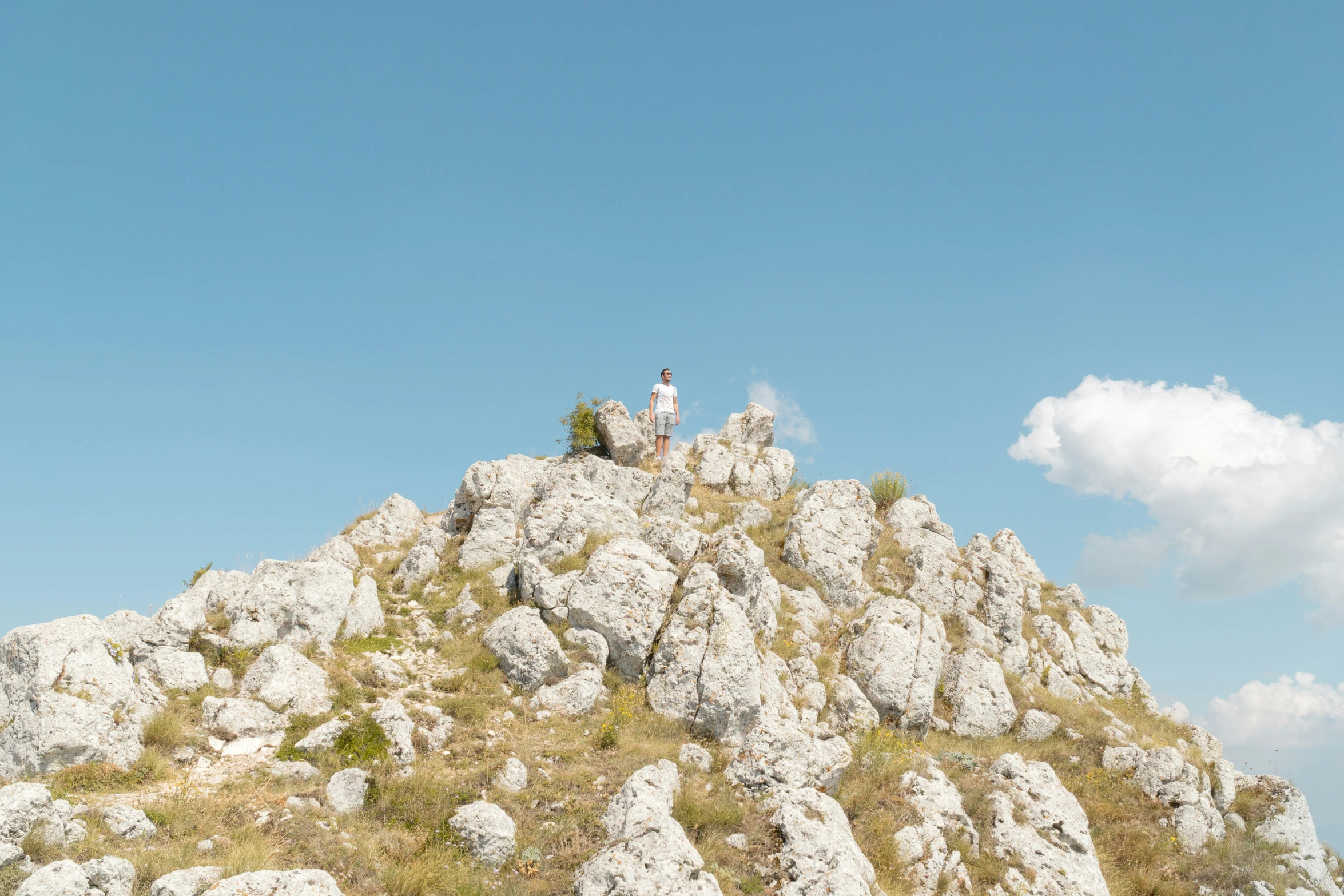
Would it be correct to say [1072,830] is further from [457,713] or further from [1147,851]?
[457,713]

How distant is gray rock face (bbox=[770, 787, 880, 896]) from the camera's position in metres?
11.5

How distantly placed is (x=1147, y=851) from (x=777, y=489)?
18.5 meters

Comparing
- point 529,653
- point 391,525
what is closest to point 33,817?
point 529,653

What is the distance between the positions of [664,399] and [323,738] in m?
19.6

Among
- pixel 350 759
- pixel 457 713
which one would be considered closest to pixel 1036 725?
pixel 457 713

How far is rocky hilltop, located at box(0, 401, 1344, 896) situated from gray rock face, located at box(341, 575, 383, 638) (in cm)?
7

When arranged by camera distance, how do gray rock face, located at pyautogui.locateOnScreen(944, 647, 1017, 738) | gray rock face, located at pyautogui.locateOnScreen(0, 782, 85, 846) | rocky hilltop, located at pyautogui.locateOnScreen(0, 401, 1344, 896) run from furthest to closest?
1. gray rock face, located at pyautogui.locateOnScreen(944, 647, 1017, 738)
2. rocky hilltop, located at pyautogui.locateOnScreen(0, 401, 1344, 896)
3. gray rock face, located at pyautogui.locateOnScreen(0, 782, 85, 846)

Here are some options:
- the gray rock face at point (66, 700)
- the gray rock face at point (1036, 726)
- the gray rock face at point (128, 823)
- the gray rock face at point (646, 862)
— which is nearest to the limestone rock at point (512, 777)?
the gray rock face at point (646, 862)

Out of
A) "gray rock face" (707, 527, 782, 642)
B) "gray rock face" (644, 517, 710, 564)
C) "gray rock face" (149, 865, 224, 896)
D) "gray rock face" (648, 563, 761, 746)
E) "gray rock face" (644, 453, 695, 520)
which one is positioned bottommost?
"gray rock face" (149, 865, 224, 896)

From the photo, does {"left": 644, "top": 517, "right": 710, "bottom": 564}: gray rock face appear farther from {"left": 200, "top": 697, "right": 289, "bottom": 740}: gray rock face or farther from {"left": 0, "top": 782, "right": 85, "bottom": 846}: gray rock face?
{"left": 0, "top": 782, "right": 85, "bottom": 846}: gray rock face

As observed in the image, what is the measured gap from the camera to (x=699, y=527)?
27406 mm

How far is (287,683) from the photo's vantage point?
52.8ft

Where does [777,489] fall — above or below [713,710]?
above

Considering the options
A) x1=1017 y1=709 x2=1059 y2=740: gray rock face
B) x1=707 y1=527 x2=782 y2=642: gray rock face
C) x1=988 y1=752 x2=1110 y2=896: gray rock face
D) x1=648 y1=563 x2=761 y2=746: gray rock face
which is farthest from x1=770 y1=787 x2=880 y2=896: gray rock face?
x1=1017 y1=709 x2=1059 y2=740: gray rock face
